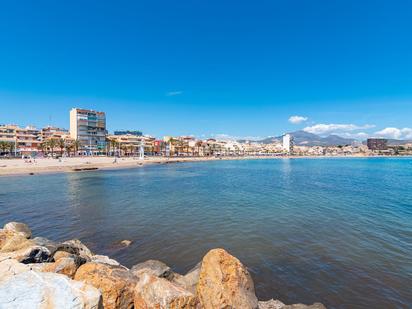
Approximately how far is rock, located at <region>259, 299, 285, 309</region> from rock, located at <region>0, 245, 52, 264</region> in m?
7.22

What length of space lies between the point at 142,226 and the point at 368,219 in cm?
1577

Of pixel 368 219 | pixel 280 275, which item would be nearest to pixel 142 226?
pixel 280 275

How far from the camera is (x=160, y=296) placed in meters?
5.51

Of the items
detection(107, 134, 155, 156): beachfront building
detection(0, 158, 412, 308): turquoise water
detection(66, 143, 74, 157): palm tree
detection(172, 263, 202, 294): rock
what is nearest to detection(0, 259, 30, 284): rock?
detection(172, 263, 202, 294): rock

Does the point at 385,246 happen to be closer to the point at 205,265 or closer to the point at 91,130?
the point at 205,265

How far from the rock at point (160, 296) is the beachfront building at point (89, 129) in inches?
5049

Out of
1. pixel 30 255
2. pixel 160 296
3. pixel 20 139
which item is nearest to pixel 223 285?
pixel 160 296

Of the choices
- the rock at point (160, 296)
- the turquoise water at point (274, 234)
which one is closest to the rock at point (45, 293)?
the rock at point (160, 296)

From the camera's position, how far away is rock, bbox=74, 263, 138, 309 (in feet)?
19.4

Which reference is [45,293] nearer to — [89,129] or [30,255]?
[30,255]

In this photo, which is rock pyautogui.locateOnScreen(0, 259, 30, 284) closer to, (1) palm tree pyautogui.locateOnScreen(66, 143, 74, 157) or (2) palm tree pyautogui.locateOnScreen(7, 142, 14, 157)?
(2) palm tree pyautogui.locateOnScreen(7, 142, 14, 157)

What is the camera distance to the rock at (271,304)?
7461 millimetres

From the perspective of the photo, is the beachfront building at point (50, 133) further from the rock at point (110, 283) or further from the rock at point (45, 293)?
the rock at point (45, 293)

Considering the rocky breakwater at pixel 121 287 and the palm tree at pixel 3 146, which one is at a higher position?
the palm tree at pixel 3 146
